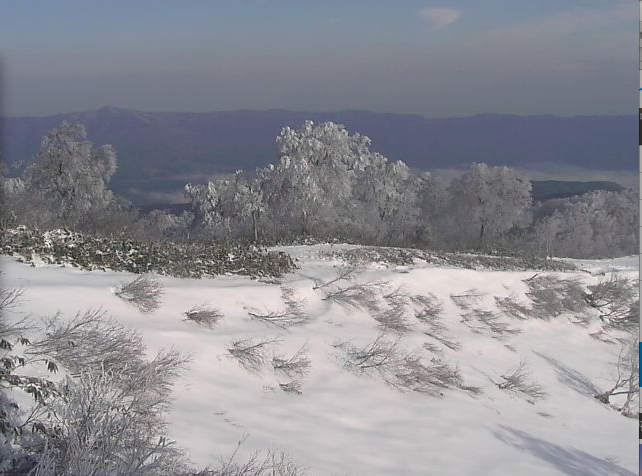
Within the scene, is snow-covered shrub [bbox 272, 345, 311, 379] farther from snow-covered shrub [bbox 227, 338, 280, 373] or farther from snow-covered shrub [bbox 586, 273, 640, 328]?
snow-covered shrub [bbox 586, 273, 640, 328]

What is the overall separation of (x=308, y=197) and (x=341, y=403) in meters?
24.7

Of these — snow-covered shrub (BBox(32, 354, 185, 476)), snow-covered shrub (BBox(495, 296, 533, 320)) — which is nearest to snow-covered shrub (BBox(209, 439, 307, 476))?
snow-covered shrub (BBox(32, 354, 185, 476))

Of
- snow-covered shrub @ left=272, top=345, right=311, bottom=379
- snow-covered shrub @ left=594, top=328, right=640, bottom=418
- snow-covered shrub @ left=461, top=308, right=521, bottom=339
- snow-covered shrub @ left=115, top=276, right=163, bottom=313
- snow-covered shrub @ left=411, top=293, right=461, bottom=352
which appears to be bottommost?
snow-covered shrub @ left=594, top=328, right=640, bottom=418

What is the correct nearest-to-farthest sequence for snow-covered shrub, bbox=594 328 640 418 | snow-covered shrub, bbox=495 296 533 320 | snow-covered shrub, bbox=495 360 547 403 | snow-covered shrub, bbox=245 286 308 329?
snow-covered shrub, bbox=245 286 308 329 < snow-covered shrub, bbox=495 360 547 403 < snow-covered shrub, bbox=594 328 640 418 < snow-covered shrub, bbox=495 296 533 320

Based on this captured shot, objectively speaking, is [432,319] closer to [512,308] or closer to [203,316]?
[512,308]

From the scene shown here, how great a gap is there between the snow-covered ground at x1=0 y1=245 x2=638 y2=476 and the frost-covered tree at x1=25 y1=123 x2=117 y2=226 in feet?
70.7

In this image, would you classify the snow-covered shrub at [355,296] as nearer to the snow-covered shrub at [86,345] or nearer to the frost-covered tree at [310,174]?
the snow-covered shrub at [86,345]

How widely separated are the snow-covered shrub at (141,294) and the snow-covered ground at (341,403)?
0.15m

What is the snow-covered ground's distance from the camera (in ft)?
23.9

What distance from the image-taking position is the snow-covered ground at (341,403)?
727cm

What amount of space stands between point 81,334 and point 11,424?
2210 millimetres

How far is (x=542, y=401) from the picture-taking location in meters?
11.6

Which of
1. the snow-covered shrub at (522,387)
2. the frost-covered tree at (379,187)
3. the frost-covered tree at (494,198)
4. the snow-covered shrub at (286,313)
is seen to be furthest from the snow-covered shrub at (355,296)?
the frost-covered tree at (379,187)

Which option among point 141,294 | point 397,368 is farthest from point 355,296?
point 141,294
